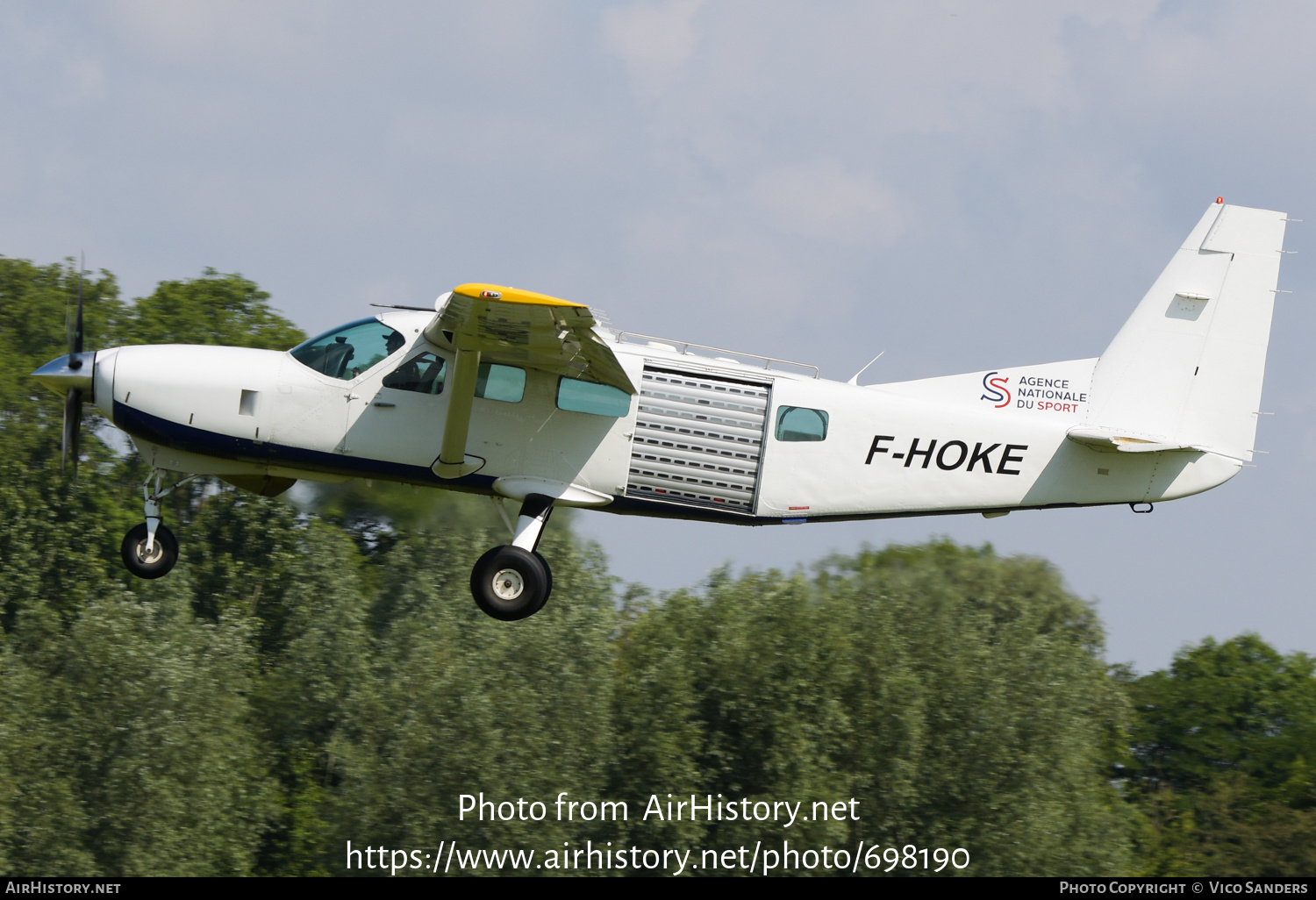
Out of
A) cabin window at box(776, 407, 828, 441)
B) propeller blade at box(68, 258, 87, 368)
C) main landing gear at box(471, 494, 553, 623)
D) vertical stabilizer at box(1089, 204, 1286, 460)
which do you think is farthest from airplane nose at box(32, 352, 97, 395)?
vertical stabilizer at box(1089, 204, 1286, 460)

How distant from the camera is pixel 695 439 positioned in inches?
539

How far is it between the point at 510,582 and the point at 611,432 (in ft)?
5.94

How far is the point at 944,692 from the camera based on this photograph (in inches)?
1117

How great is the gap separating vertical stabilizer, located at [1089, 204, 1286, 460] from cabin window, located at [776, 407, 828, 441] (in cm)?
300

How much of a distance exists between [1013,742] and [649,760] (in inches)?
288

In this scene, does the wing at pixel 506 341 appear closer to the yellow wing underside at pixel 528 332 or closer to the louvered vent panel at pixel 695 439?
the yellow wing underside at pixel 528 332

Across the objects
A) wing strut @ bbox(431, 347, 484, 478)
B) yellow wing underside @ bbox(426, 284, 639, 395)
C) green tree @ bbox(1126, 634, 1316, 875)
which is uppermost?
yellow wing underside @ bbox(426, 284, 639, 395)

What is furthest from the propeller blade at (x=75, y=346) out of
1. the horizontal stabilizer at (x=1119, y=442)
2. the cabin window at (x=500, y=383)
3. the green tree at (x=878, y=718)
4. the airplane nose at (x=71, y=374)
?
the green tree at (x=878, y=718)

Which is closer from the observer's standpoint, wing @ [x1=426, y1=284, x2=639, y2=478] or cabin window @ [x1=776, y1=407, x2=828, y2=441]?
wing @ [x1=426, y1=284, x2=639, y2=478]

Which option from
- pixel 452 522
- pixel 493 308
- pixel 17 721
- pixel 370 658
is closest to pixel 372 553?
pixel 370 658

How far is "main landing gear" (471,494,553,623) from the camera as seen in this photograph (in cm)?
1367

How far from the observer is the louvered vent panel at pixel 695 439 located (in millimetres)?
13703

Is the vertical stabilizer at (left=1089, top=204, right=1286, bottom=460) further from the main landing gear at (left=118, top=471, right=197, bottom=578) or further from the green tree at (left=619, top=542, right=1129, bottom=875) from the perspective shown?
the green tree at (left=619, top=542, right=1129, bottom=875)

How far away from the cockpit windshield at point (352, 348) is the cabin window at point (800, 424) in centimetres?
382
